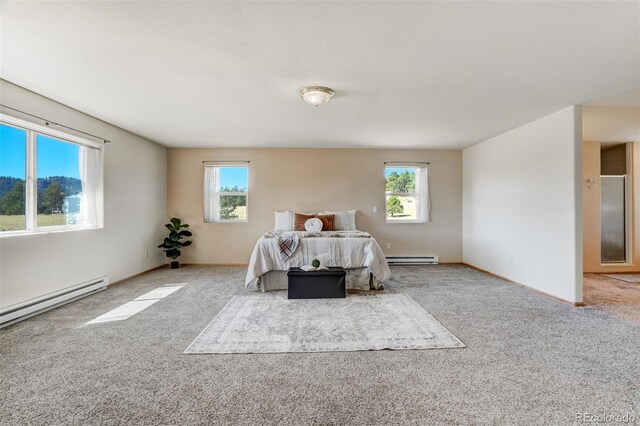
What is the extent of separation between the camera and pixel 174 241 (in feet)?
17.9

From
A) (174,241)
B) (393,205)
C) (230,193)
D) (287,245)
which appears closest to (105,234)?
(174,241)

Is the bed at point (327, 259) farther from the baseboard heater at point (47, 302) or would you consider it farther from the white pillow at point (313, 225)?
the baseboard heater at point (47, 302)

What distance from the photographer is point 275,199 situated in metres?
5.89

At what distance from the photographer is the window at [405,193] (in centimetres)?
607

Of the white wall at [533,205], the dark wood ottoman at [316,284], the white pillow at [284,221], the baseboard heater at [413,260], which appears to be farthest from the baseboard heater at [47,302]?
the white wall at [533,205]

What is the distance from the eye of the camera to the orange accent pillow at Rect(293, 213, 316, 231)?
5305 millimetres

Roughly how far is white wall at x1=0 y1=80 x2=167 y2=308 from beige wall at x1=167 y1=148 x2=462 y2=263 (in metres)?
0.54

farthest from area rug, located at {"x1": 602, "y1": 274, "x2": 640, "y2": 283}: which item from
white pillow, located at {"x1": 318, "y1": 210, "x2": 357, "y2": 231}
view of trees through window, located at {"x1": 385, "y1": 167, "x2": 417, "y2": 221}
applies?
white pillow, located at {"x1": 318, "y1": 210, "x2": 357, "y2": 231}

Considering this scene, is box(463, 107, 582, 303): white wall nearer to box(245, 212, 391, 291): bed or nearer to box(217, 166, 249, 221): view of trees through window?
box(245, 212, 391, 291): bed

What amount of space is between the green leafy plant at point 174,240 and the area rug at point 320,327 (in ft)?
8.40

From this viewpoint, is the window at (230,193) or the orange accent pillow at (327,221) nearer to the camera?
the orange accent pillow at (327,221)

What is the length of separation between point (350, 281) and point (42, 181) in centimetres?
386

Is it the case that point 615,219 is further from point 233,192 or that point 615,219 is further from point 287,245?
point 233,192

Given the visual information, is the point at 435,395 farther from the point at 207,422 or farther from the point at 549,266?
the point at 549,266
